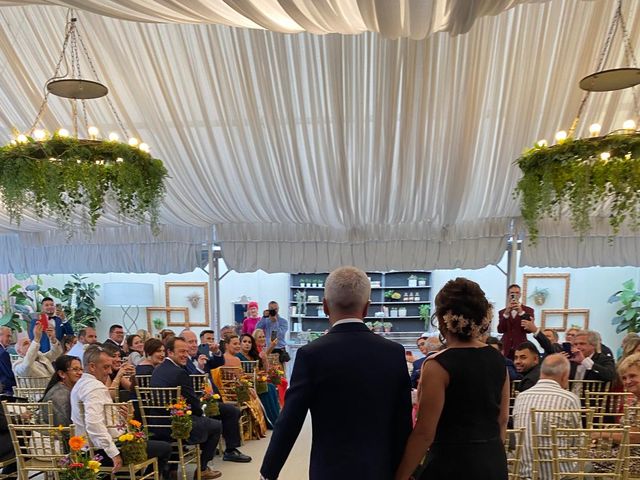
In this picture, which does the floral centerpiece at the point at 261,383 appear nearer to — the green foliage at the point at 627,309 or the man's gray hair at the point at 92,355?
the man's gray hair at the point at 92,355

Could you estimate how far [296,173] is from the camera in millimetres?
5988

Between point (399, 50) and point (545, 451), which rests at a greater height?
point (399, 50)

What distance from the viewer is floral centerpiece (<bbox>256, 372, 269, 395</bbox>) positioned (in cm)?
587

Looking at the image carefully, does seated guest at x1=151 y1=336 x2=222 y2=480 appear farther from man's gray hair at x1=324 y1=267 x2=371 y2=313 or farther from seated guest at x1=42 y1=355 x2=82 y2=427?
man's gray hair at x1=324 y1=267 x2=371 y2=313

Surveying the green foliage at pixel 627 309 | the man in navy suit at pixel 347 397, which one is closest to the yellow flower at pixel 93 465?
the man in navy suit at pixel 347 397

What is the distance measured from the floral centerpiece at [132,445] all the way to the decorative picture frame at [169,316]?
21.8 feet

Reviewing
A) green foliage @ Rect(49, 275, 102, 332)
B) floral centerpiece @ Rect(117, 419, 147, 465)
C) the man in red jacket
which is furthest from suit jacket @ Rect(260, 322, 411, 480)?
green foliage @ Rect(49, 275, 102, 332)

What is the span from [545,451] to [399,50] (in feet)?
11.3

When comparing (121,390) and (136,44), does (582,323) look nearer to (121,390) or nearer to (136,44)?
(121,390)

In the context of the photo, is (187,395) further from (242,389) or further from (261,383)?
(261,383)

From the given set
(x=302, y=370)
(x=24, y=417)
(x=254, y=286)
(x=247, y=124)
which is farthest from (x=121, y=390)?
(x=254, y=286)

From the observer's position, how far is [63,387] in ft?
12.1

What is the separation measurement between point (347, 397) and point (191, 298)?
8916mm

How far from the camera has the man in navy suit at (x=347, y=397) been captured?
5.32 feet
